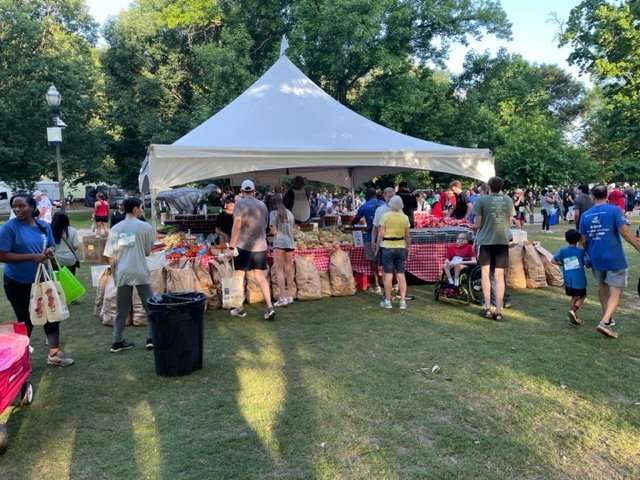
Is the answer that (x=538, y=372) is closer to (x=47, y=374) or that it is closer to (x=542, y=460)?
(x=542, y=460)

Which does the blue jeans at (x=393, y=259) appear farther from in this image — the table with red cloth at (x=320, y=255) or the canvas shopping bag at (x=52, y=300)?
the canvas shopping bag at (x=52, y=300)

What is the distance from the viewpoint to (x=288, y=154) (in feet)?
26.1

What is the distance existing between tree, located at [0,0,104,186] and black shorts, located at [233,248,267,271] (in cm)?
2434

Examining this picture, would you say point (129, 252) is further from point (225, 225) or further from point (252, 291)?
point (225, 225)

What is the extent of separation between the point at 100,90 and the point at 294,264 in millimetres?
26267

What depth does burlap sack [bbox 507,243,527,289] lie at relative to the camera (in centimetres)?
820

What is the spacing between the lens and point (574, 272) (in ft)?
19.4

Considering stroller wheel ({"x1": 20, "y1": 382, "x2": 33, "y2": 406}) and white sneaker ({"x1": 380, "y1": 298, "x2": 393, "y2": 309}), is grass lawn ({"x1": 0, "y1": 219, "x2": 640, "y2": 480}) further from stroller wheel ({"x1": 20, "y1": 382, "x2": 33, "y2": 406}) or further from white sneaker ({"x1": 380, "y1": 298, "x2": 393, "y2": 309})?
white sneaker ({"x1": 380, "y1": 298, "x2": 393, "y2": 309})

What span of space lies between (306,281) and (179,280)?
78.4 inches

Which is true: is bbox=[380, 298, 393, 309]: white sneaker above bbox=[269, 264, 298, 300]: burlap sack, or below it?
below

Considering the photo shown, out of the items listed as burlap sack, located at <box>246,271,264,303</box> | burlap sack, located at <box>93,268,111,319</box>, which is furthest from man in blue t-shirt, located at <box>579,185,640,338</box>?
burlap sack, located at <box>93,268,111,319</box>

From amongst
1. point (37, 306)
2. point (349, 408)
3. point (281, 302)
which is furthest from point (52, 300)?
point (281, 302)

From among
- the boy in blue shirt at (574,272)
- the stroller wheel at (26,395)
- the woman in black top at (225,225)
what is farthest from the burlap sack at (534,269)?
the stroller wheel at (26,395)

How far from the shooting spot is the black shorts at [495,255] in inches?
247
